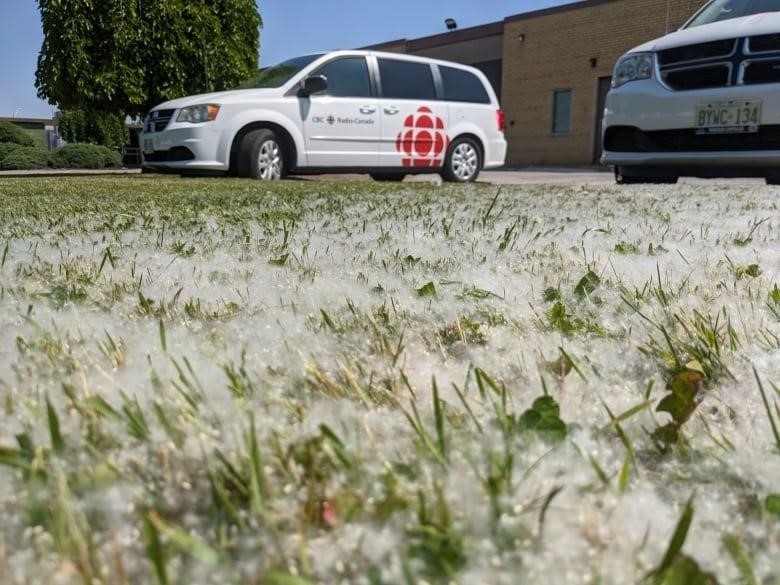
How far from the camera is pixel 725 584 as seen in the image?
549 millimetres

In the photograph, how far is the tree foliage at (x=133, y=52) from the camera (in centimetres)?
Result: 1216

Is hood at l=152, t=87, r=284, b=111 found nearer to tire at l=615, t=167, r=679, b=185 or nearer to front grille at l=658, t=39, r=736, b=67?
tire at l=615, t=167, r=679, b=185

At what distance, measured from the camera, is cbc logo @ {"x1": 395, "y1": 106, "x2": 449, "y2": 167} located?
9.30 m

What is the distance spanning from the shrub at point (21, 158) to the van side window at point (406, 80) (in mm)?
16258

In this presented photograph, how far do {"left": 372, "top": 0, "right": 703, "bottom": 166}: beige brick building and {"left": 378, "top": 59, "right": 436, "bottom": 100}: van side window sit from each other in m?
12.8

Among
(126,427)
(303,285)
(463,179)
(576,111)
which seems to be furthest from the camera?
(576,111)

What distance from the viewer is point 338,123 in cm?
862

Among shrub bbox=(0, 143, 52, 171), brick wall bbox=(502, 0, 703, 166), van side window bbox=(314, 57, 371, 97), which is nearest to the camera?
van side window bbox=(314, 57, 371, 97)

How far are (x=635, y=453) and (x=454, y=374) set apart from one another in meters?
0.30

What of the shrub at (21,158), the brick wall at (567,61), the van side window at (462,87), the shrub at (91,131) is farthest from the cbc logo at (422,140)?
the shrub at (91,131)

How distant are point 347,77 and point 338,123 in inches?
25.3

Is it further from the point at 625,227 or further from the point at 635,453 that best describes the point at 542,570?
the point at 625,227

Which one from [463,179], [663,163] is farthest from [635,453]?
[463,179]

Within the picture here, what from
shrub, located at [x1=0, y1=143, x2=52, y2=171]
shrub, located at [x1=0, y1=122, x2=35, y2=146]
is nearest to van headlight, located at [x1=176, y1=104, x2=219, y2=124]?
shrub, located at [x1=0, y1=143, x2=52, y2=171]
